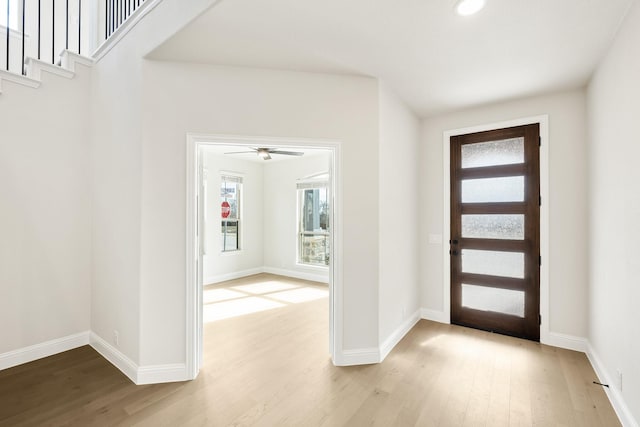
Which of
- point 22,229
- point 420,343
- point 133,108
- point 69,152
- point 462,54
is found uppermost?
point 462,54

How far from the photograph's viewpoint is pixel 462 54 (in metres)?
2.42

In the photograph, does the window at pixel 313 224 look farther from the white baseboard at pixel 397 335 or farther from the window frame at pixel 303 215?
the white baseboard at pixel 397 335

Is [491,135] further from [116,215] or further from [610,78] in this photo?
[116,215]

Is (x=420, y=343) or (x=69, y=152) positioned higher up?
(x=69, y=152)

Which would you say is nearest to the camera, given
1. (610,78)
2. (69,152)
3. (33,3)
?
(610,78)

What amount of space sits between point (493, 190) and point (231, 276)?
5.27 meters

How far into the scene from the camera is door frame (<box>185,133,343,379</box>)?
8.25 feet

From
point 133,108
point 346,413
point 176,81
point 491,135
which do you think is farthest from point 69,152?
point 491,135

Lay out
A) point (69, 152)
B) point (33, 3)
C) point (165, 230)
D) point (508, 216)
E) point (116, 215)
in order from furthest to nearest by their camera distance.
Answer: point (33, 3) → point (508, 216) → point (69, 152) → point (116, 215) → point (165, 230)

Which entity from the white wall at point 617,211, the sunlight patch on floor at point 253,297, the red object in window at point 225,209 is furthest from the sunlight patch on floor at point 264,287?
the white wall at point 617,211

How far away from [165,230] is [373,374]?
2.23 metres

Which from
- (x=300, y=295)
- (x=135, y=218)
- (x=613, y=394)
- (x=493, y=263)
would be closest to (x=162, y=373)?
(x=135, y=218)

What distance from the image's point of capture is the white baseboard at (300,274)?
6.22 metres

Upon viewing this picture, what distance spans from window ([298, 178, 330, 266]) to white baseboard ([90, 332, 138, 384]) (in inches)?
161
